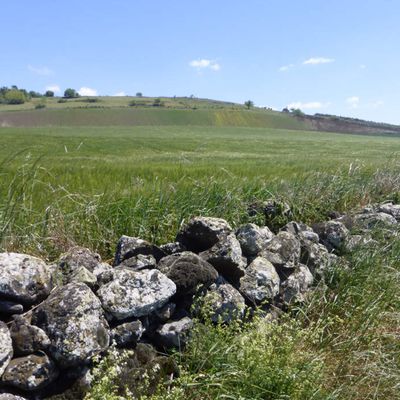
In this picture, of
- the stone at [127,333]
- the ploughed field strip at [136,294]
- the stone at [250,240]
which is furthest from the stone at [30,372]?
the stone at [250,240]

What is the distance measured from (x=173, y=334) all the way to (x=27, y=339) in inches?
34.4

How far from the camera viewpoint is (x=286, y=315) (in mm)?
3051

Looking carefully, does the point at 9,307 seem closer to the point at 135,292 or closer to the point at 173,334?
the point at 135,292

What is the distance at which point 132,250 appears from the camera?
3104 millimetres

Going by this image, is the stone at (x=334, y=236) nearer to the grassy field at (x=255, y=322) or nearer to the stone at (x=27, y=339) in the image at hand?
the grassy field at (x=255, y=322)

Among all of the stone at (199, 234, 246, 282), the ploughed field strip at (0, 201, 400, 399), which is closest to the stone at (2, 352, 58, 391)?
the ploughed field strip at (0, 201, 400, 399)

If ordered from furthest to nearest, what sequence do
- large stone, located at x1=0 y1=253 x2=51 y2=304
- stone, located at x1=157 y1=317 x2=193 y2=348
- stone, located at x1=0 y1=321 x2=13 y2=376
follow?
stone, located at x1=157 y1=317 x2=193 y2=348 → large stone, located at x1=0 y1=253 x2=51 y2=304 → stone, located at x1=0 y1=321 x2=13 y2=376

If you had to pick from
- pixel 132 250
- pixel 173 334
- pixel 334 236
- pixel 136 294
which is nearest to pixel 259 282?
pixel 173 334

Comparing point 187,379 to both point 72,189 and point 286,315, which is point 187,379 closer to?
point 286,315

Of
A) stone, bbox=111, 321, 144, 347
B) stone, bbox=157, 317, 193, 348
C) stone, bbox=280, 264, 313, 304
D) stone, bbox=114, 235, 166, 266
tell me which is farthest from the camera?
stone, bbox=280, 264, 313, 304

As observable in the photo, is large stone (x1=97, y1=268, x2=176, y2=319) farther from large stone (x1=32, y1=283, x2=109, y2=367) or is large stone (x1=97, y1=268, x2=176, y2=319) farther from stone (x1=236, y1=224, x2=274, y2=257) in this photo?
stone (x1=236, y1=224, x2=274, y2=257)

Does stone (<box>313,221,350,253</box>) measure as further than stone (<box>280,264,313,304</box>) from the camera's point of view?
Yes

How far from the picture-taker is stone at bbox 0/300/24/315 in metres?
2.33

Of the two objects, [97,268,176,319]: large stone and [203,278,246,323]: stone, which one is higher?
[97,268,176,319]: large stone
